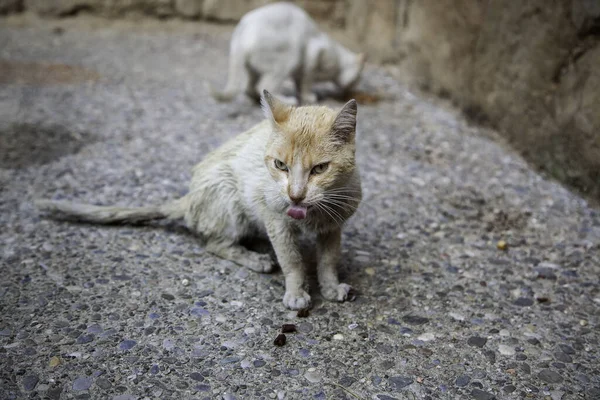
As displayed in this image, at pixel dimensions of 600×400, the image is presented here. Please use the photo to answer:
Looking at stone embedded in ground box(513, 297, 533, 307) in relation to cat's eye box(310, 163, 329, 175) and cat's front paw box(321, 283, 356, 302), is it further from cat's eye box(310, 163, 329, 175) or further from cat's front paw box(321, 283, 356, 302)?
cat's eye box(310, 163, 329, 175)

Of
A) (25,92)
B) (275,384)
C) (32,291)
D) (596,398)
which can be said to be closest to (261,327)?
(275,384)

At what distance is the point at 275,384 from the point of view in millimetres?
2396

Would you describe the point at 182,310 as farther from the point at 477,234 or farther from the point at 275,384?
the point at 477,234

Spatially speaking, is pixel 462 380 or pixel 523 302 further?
pixel 523 302

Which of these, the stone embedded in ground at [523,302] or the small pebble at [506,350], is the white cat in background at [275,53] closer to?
the stone embedded in ground at [523,302]

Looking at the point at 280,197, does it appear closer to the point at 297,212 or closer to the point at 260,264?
the point at 297,212

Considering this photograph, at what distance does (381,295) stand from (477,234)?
1.07 m

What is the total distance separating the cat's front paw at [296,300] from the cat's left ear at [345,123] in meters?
0.85

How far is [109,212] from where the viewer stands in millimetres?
3451

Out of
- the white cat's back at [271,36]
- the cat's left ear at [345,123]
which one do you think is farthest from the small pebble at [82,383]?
the white cat's back at [271,36]

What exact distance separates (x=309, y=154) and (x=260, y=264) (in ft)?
2.98

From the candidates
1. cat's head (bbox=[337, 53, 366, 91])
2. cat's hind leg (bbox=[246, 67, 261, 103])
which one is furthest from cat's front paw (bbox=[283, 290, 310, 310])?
cat's head (bbox=[337, 53, 366, 91])

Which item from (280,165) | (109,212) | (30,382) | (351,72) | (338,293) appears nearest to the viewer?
(30,382)

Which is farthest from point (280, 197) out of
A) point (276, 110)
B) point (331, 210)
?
point (276, 110)
